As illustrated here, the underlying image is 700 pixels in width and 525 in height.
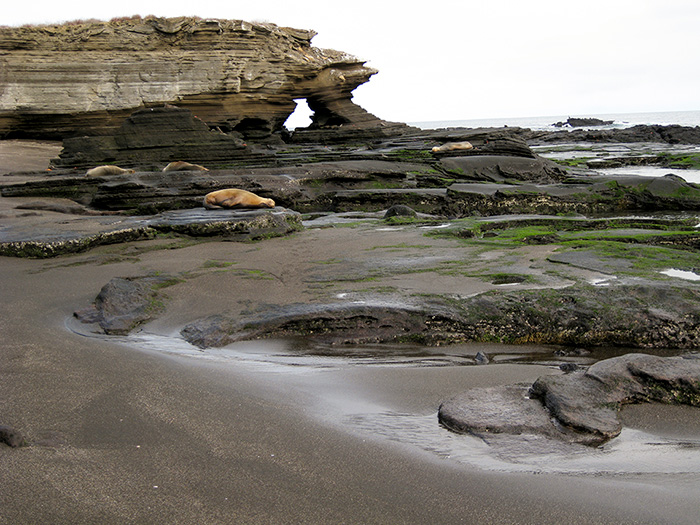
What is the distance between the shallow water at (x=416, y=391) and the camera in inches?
98.0

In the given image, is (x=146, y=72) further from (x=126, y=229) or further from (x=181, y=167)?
(x=126, y=229)

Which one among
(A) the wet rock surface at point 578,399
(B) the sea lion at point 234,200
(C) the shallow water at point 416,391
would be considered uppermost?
(B) the sea lion at point 234,200

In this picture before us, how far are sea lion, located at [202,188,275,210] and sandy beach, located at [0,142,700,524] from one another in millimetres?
5072

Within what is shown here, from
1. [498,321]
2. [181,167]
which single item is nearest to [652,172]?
[181,167]

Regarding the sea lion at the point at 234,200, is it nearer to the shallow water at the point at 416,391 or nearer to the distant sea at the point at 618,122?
the shallow water at the point at 416,391

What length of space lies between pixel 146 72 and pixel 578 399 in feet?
90.0

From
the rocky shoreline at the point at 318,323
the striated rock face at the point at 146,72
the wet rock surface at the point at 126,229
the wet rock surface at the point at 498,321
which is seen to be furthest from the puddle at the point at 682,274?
the striated rock face at the point at 146,72

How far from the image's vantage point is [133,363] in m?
3.53

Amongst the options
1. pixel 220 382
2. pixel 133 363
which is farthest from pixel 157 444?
pixel 133 363

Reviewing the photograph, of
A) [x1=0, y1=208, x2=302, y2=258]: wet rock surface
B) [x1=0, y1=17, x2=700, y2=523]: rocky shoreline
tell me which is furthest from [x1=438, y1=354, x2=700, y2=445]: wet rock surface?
[x1=0, y1=208, x2=302, y2=258]: wet rock surface

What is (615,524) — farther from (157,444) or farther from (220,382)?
(220,382)

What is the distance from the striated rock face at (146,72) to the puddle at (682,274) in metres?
24.4

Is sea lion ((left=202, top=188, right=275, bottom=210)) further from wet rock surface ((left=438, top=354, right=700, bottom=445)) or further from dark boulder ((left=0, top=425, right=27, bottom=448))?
dark boulder ((left=0, top=425, right=27, bottom=448))

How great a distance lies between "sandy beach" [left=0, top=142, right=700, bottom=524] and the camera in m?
2.04
